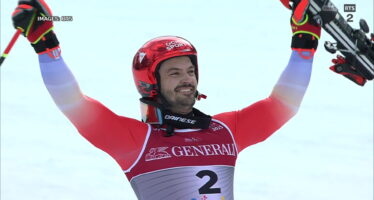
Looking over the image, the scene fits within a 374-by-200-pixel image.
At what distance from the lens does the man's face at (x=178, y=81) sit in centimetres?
790

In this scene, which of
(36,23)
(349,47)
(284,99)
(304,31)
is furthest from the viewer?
(349,47)

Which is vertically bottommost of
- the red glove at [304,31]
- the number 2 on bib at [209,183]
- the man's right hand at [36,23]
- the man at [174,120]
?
the number 2 on bib at [209,183]

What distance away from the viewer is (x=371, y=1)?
1317cm

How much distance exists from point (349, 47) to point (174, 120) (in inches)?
74.9

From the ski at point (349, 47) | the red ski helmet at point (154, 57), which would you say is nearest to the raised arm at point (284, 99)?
the ski at point (349, 47)

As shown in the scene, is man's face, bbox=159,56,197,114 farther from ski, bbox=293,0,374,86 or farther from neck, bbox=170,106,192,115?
ski, bbox=293,0,374,86

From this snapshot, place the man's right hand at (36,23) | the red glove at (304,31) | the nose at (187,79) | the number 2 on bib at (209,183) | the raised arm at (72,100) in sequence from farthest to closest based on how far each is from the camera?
the red glove at (304,31)
the nose at (187,79)
the number 2 on bib at (209,183)
the raised arm at (72,100)
the man's right hand at (36,23)

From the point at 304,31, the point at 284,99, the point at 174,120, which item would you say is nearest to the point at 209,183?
the point at 174,120

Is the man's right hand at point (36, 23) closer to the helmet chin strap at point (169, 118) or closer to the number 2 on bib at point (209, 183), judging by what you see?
the helmet chin strap at point (169, 118)

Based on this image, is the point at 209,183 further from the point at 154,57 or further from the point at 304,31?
the point at 304,31

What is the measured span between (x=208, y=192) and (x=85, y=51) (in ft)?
21.2

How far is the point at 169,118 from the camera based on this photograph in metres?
7.90

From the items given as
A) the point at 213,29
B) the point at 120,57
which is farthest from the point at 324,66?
the point at 120,57

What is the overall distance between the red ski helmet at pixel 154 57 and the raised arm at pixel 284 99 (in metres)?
0.68
